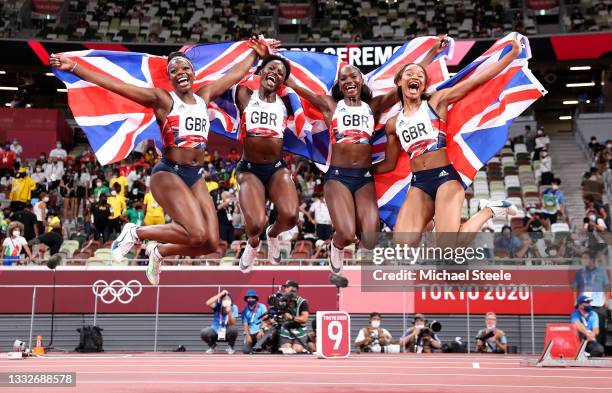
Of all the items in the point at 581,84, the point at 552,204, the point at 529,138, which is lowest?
the point at 552,204

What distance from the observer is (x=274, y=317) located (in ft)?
57.9

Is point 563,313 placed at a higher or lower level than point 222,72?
lower

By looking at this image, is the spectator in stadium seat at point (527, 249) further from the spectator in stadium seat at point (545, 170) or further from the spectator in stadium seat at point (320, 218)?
the spectator in stadium seat at point (545, 170)

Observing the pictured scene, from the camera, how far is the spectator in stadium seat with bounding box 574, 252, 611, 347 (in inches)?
662

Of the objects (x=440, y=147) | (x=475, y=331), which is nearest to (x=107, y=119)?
(x=440, y=147)

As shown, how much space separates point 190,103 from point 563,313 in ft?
42.9

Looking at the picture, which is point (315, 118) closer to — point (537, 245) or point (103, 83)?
point (103, 83)

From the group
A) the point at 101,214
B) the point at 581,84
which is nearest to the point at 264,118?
the point at 101,214

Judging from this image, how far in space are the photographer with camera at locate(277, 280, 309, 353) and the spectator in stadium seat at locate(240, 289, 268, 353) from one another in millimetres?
713

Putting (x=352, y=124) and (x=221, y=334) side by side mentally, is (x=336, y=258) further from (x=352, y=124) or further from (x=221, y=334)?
(x=221, y=334)

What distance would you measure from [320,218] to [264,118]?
10096mm

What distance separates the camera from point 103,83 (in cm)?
A: 931

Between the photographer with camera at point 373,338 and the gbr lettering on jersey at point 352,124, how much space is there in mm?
9799

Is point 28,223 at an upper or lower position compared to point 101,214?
upper
